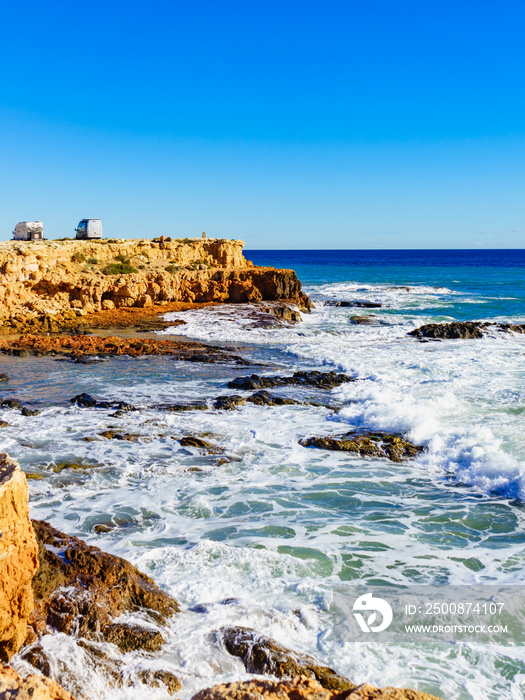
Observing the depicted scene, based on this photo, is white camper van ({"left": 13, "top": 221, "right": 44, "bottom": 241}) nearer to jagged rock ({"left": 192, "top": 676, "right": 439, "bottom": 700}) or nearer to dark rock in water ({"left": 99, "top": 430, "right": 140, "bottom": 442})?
dark rock in water ({"left": 99, "top": 430, "right": 140, "bottom": 442})

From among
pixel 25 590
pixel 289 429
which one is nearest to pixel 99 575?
pixel 25 590

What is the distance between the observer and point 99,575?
509 centimetres

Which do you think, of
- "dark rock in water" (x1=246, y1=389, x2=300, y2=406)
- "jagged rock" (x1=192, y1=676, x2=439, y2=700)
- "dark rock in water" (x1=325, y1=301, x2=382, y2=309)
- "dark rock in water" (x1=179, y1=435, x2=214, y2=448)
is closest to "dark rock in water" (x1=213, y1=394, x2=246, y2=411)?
"dark rock in water" (x1=246, y1=389, x2=300, y2=406)

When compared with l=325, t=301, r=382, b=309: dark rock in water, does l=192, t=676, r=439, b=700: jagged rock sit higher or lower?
lower

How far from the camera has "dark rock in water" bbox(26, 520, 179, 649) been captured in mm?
4582

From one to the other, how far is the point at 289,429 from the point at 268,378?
182 inches

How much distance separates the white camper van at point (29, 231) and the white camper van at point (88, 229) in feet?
8.51

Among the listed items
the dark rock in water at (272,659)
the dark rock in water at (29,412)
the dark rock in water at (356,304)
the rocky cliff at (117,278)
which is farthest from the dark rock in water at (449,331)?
the dark rock in water at (272,659)

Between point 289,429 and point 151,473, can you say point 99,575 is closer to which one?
point 151,473

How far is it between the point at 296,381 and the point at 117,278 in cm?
1739

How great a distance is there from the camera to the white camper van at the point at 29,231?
35.2 meters

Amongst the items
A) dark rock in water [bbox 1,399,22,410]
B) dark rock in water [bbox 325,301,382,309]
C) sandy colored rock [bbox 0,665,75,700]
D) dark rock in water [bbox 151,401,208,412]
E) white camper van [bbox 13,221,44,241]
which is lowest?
dark rock in water [bbox 151,401,208,412]

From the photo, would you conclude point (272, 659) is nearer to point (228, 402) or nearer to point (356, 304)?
point (228, 402)

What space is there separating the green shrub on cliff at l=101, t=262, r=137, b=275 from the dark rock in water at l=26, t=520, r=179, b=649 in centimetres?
2658
